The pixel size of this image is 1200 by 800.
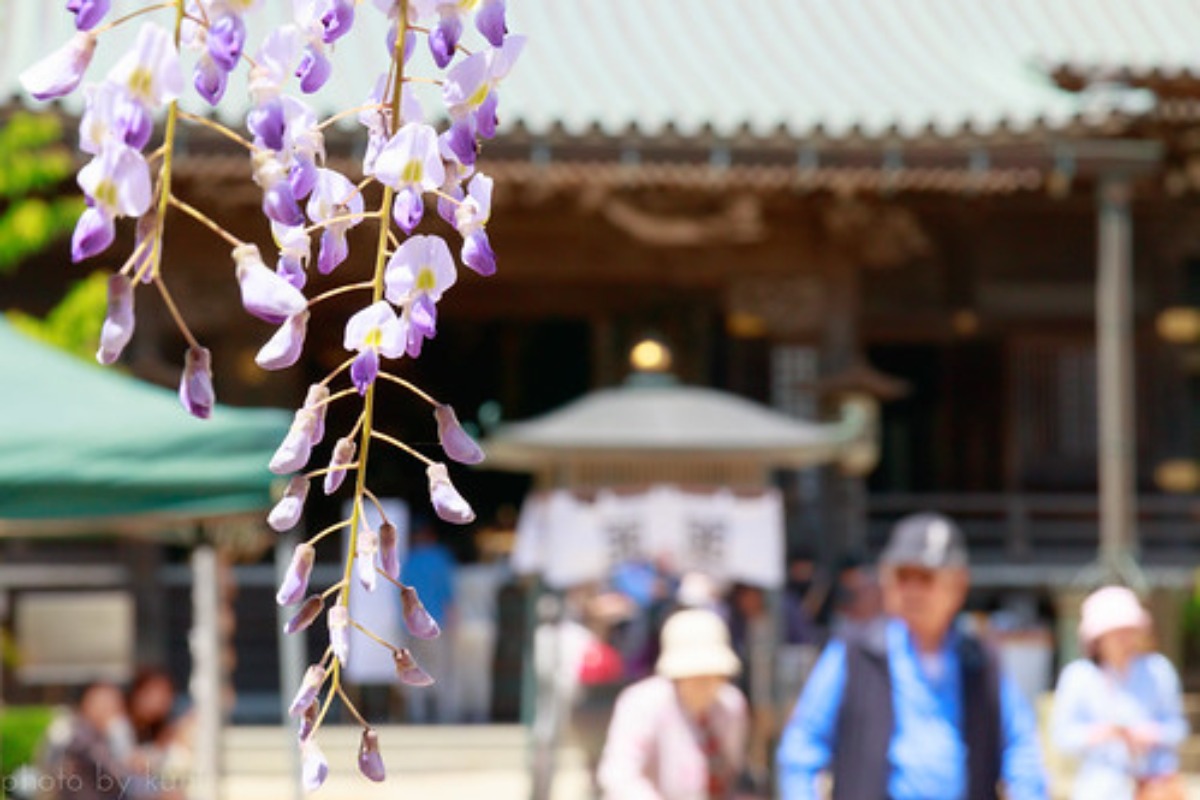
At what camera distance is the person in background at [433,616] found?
1477cm

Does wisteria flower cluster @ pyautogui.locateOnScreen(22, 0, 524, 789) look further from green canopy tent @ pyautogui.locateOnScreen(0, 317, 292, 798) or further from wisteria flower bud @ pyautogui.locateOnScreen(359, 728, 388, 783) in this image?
green canopy tent @ pyautogui.locateOnScreen(0, 317, 292, 798)

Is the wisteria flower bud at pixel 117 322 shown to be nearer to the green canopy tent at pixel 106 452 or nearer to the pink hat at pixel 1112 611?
the green canopy tent at pixel 106 452

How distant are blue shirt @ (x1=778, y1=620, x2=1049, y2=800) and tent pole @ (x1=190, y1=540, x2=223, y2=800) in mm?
3991

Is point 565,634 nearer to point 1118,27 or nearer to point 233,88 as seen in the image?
point 233,88

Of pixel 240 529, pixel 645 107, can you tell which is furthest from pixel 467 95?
pixel 645 107

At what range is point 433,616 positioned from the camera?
14609mm

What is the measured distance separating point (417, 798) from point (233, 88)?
4.69 metres

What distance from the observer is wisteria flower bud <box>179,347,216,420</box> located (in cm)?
162

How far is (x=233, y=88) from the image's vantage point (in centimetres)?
1438

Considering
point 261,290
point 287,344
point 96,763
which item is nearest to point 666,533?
point 96,763

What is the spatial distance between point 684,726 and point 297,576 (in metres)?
5.03

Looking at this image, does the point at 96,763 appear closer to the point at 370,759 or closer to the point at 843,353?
the point at 370,759

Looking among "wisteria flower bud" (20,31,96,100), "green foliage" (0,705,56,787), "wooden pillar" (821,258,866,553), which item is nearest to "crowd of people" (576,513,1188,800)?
"wisteria flower bud" (20,31,96,100)

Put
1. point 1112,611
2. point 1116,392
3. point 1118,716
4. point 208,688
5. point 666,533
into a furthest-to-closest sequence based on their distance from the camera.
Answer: point 1116,392 < point 666,533 < point 208,688 < point 1118,716 < point 1112,611
